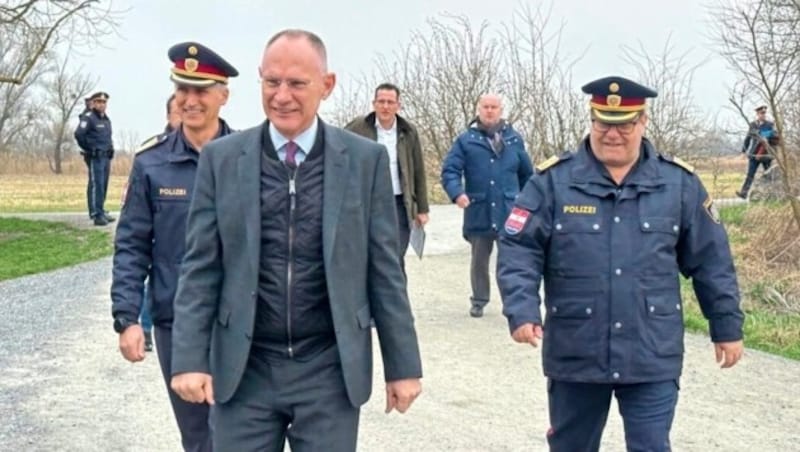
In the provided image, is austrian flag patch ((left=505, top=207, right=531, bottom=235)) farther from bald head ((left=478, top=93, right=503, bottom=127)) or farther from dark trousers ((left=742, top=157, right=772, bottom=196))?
dark trousers ((left=742, top=157, right=772, bottom=196))

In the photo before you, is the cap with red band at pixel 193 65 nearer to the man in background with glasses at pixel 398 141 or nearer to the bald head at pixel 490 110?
the man in background with glasses at pixel 398 141

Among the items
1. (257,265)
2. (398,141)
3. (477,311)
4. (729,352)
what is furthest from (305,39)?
(477,311)

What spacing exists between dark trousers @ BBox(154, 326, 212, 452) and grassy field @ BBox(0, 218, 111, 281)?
33.5 feet

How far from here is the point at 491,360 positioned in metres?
7.84

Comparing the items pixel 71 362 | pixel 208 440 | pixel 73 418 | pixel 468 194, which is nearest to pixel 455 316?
pixel 468 194

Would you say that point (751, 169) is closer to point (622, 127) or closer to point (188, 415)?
point (622, 127)

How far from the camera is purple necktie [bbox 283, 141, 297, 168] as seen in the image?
3193 mm

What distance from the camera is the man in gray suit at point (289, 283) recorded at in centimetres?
310

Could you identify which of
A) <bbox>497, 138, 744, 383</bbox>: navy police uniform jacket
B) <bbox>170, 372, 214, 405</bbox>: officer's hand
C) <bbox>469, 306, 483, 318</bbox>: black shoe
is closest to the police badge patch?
<bbox>497, 138, 744, 383</bbox>: navy police uniform jacket

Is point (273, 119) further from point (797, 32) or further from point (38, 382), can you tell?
point (797, 32)

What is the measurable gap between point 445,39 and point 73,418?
19066mm

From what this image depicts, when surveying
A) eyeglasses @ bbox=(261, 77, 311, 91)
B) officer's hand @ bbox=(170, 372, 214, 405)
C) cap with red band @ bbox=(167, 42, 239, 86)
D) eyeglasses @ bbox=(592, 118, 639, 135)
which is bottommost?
officer's hand @ bbox=(170, 372, 214, 405)

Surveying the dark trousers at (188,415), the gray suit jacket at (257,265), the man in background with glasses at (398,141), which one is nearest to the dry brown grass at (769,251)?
the man in background with glasses at (398,141)

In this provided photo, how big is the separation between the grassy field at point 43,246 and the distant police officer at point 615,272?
36.2 feet
